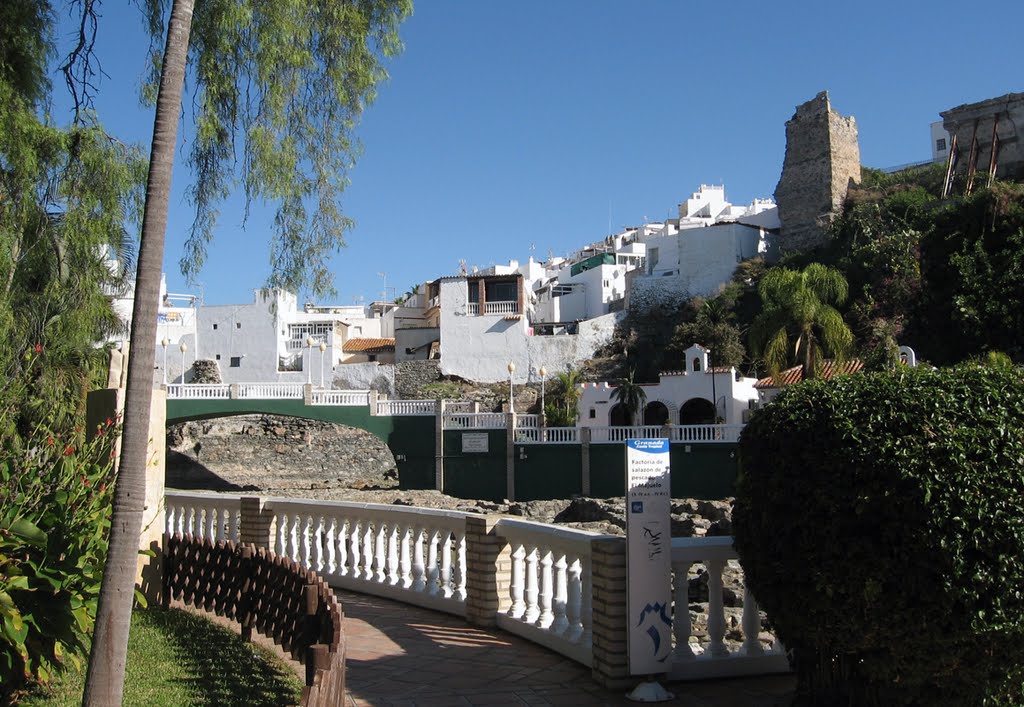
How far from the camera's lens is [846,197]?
61.1 m

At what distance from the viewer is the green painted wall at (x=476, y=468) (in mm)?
38531

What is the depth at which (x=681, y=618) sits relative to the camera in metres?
6.49

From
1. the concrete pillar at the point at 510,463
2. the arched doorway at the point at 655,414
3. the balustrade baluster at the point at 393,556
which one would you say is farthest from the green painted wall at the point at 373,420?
the balustrade baluster at the point at 393,556

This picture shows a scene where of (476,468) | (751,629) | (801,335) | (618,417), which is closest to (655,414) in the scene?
(618,417)

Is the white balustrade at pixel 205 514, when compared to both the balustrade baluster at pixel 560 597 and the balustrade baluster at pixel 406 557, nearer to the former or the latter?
the balustrade baluster at pixel 406 557

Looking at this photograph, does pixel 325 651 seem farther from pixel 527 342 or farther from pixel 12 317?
pixel 527 342

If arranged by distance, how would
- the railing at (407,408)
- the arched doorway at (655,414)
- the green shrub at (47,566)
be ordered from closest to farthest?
the green shrub at (47,566)
the railing at (407,408)
the arched doorway at (655,414)

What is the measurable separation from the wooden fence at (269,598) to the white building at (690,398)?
108 ft

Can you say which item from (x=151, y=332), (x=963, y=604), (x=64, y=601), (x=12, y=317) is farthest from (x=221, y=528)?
(x=963, y=604)

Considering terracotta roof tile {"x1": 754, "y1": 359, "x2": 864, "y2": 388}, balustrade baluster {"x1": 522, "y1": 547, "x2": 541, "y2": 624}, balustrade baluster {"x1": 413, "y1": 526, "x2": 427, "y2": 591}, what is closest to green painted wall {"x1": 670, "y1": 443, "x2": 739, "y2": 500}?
terracotta roof tile {"x1": 754, "y1": 359, "x2": 864, "y2": 388}

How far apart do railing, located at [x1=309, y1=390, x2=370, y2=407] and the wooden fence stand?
3049 centimetres

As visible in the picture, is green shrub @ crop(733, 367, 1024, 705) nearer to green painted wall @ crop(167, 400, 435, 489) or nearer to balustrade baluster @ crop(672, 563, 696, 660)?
balustrade baluster @ crop(672, 563, 696, 660)

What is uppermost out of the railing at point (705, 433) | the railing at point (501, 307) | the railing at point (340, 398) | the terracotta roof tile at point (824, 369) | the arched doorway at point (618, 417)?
the railing at point (501, 307)

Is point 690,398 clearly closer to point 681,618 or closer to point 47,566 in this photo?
point 681,618
